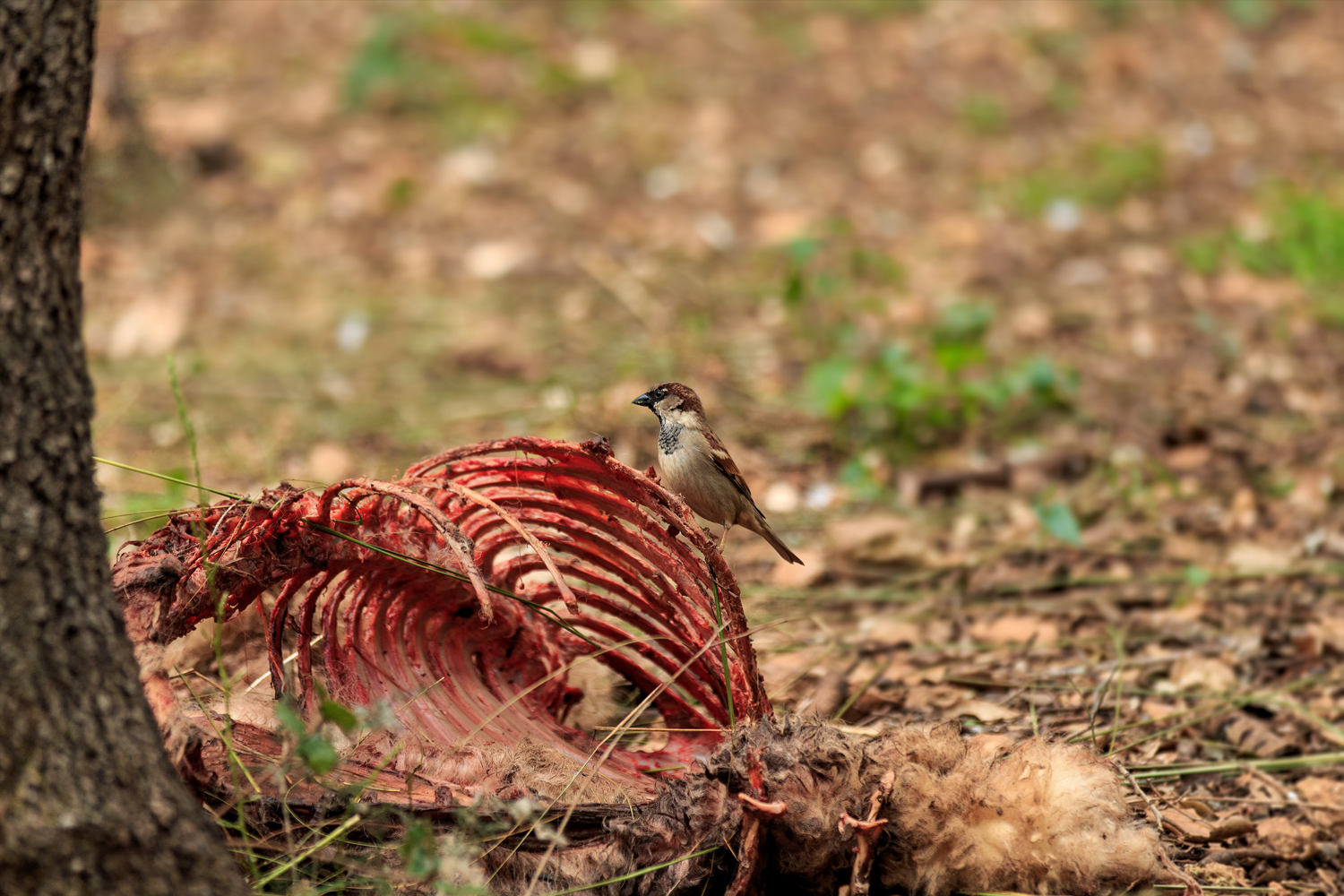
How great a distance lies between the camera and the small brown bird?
3.75 meters

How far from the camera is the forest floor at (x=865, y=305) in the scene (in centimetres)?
401

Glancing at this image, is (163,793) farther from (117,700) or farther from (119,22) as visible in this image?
(119,22)

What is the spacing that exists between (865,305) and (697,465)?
10.1ft

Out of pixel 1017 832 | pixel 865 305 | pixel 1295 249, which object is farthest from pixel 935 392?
pixel 1017 832

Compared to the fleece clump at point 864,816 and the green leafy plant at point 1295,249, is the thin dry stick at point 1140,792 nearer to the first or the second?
the fleece clump at point 864,816

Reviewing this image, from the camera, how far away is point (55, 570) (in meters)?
1.86

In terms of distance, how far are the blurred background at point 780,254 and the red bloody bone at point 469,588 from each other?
1.10 meters

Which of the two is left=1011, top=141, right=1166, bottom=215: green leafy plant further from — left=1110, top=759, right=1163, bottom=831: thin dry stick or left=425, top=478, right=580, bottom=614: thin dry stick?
left=425, top=478, right=580, bottom=614: thin dry stick

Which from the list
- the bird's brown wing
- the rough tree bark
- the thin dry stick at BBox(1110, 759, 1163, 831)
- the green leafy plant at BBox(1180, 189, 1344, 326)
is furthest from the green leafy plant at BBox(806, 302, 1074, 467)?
the rough tree bark

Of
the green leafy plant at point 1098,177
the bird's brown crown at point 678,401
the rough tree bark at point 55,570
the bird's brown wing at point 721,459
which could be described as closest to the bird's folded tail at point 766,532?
the bird's brown wing at point 721,459

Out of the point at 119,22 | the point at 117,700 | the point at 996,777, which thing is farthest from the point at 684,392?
the point at 119,22

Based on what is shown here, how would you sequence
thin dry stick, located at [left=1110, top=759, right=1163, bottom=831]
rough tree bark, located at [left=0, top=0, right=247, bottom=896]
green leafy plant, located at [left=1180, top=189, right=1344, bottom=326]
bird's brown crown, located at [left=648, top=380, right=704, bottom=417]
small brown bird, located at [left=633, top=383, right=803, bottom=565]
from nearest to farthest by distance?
rough tree bark, located at [left=0, top=0, right=247, bottom=896] < thin dry stick, located at [left=1110, top=759, right=1163, bottom=831] < small brown bird, located at [left=633, top=383, right=803, bottom=565] < bird's brown crown, located at [left=648, top=380, right=704, bottom=417] < green leafy plant, located at [left=1180, top=189, right=1344, bottom=326]

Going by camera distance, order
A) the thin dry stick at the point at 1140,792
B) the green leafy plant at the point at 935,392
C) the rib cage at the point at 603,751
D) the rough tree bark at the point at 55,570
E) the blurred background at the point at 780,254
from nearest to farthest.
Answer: the rough tree bark at the point at 55,570 < the rib cage at the point at 603,751 < the thin dry stick at the point at 1140,792 < the blurred background at the point at 780,254 < the green leafy plant at the point at 935,392

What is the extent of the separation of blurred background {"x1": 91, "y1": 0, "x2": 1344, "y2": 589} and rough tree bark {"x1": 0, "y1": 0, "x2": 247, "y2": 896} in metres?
1.97
